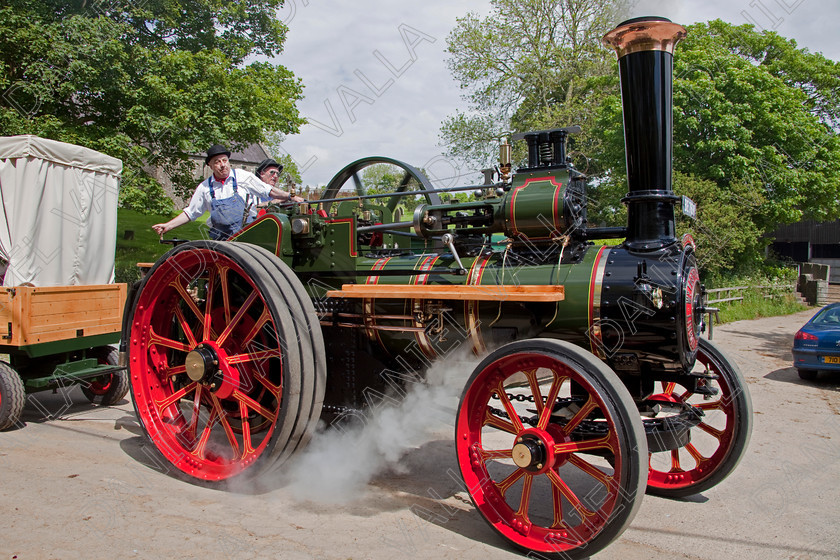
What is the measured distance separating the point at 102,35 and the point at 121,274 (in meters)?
5.06

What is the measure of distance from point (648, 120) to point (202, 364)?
9.71 ft

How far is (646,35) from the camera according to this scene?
307cm

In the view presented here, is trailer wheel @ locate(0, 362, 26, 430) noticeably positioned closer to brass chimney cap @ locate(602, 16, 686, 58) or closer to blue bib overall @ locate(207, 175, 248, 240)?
blue bib overall @ locate(207, 175, 248, 240)

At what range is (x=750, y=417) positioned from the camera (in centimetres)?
355

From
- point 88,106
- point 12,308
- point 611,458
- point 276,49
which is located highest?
point 276,49

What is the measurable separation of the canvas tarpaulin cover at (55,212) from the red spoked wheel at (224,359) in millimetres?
2374

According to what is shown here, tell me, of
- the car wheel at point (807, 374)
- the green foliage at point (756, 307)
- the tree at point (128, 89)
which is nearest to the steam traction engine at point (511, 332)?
the car wheel at point (807, 374)

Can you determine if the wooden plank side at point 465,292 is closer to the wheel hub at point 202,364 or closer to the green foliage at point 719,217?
the wheel hub at point 202,364

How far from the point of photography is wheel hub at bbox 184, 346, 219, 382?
147 inches

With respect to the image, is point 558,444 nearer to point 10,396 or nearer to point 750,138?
point 10,396

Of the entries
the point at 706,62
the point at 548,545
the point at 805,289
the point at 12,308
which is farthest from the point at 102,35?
the point at 805,289

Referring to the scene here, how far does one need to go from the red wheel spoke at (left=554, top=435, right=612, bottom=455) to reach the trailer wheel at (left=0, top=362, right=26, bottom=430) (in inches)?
173

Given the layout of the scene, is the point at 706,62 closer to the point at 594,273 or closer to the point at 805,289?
the point at 805,289

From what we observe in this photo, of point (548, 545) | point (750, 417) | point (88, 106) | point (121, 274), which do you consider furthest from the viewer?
point (121, 274)
